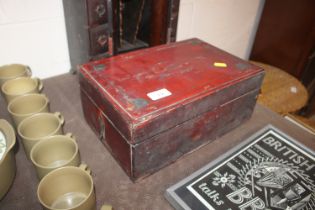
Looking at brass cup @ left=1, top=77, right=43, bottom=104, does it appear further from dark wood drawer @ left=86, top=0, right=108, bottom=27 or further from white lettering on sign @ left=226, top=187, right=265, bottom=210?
white lettering on sign @ left=226, top=187, right=265, bottom=210

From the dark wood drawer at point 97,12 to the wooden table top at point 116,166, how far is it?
27cm

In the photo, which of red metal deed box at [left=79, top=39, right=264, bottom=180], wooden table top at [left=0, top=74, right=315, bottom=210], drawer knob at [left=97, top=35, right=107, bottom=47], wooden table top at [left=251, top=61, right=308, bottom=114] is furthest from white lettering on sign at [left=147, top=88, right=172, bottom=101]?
wooden table top at [left=251, top=61, right=308, bottom=114]

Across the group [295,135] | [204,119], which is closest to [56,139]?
[204,119]

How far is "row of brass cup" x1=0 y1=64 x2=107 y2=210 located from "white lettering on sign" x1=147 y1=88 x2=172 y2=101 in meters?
0.20

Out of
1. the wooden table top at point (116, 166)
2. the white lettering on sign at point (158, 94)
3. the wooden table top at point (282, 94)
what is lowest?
the wooden table top at point (282, 94)

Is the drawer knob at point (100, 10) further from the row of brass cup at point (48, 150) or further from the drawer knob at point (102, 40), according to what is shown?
the row of brass cup at point (48, 150)

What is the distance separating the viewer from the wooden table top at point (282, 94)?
1251 millimetres

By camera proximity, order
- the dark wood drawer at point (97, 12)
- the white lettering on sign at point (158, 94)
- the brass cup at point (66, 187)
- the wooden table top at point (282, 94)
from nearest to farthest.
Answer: the brass cup at point (66, 187) → the white lettering on sign at point (158, 94) → the dark wood drawer at point (97, 12) → the wooden table top at point (282, 94)

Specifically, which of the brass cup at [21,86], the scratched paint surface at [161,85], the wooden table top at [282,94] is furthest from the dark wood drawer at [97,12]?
the wooden table top at [282,94]

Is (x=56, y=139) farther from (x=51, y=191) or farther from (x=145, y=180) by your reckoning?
(x=145, y=180)

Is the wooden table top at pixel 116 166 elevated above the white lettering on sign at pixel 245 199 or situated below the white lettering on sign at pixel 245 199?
below

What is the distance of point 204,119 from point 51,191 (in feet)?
1.28

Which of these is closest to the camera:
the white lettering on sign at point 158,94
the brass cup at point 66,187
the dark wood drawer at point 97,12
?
the brass cup at point 66,187

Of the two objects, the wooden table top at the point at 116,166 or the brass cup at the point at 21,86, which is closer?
the wooden table top at the point at 116,166
